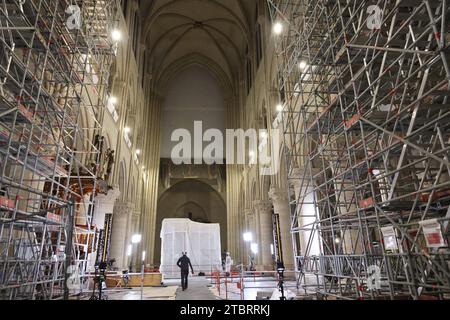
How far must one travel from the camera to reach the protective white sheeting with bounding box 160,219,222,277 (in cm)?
1734

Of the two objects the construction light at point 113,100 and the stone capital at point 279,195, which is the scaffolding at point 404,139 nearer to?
the stone capital at point 279,195

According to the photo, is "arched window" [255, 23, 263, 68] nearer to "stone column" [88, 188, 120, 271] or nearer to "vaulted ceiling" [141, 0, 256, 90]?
"vaulted ceiling" [141, 0, 256, 90]

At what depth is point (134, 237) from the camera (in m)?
23.0

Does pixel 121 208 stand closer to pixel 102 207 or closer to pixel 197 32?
pixel 102 207

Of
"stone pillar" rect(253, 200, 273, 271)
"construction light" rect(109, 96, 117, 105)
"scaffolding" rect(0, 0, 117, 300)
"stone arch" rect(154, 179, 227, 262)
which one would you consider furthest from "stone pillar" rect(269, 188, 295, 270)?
"stone arch" rect(154, 179, 227, 262)

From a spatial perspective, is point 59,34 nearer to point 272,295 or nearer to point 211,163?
point 272,295

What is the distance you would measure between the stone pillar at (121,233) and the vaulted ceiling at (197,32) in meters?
13.0

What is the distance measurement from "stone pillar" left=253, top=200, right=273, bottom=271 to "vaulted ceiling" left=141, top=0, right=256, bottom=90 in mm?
13278

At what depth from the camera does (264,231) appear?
20531 millimetres

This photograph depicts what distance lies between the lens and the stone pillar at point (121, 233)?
17266 mm

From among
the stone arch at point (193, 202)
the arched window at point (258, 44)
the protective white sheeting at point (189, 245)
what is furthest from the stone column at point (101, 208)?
the stone arch at point (193, 202)

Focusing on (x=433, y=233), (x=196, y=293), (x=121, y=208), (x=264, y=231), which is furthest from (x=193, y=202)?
(x=433, y=233)

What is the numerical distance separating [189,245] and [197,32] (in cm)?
2071
